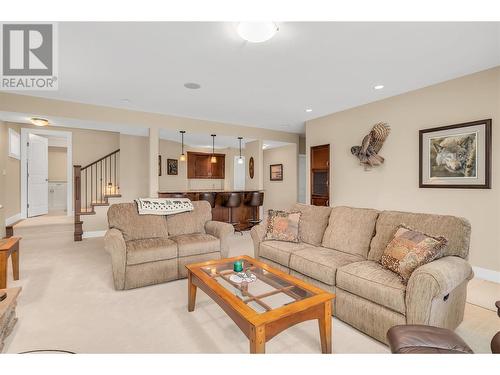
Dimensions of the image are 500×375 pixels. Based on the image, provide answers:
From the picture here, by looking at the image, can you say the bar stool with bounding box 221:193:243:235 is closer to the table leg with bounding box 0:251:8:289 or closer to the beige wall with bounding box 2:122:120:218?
the beige wall with bounding box 2:122:120:218

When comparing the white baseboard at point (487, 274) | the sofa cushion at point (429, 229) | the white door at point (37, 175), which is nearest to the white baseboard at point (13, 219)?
the white door at point (37, 175)

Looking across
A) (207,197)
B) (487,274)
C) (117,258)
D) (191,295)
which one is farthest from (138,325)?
(487,274)

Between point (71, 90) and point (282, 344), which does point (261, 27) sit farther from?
point (71, 90)

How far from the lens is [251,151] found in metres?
8.25

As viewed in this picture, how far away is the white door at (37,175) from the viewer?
6215 millimetres

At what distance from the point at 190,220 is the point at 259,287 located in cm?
188

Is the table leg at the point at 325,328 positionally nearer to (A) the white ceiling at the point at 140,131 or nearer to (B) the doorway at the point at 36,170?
(A) the white ceiling at the point at 140,131

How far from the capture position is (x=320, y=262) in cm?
228

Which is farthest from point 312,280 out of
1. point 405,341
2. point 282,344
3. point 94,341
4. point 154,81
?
point 154,81

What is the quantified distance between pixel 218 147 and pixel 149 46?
19.4 ft

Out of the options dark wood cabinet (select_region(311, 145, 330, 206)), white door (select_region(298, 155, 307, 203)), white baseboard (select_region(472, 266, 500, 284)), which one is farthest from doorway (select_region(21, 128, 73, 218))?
white baseboard (select_region(472, 266, 500, 284))

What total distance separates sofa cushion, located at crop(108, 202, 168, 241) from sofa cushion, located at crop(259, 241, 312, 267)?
1.36 metres

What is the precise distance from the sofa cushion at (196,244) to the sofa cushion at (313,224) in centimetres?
112

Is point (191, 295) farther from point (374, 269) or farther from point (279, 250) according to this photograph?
point (374, 269)
